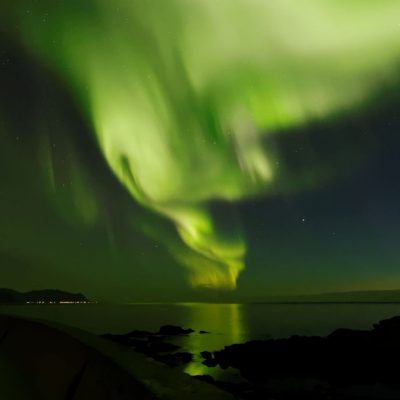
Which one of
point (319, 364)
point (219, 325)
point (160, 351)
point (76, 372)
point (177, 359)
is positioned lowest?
point (219, 325)

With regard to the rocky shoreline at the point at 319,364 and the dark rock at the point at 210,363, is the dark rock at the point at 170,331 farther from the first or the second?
the dark rock at the point at 210,363

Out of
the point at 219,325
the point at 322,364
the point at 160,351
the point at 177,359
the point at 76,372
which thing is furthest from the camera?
the point at 219,325

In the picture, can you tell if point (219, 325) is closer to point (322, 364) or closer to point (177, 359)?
point (177, 359)

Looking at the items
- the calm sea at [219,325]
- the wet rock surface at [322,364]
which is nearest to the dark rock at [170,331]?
the calm sea at [219,325]

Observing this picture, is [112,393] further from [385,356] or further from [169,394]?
[385,356]

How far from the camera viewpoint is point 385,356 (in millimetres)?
27172

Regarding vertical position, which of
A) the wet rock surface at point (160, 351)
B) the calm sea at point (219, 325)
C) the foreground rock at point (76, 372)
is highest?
the foreground rock at point (76, 372)

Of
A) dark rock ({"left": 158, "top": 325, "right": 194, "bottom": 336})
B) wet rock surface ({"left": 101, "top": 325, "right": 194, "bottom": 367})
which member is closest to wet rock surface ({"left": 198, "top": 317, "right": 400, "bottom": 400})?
wet rock surface ({"left": 101, "top": 325, "right": 194, "bottom": 367})

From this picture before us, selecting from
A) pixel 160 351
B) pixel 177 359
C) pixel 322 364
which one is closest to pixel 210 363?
pixel 177 359

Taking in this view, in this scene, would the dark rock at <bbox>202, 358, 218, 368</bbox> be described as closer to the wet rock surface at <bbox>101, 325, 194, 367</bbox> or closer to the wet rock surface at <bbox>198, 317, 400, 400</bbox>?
Answer: the wet rock surface at <bbox>198, 317, 400, 400</bbox>

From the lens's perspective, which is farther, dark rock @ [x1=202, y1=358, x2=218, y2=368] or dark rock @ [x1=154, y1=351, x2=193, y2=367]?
dark rock @ [x1=154, y1=351, x2=193, y2=367]

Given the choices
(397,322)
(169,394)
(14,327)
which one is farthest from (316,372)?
(169,394)

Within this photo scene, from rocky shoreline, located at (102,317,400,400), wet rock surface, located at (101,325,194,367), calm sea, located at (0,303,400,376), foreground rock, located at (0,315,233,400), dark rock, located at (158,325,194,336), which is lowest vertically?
calm sea, located at (0,303,400,376)

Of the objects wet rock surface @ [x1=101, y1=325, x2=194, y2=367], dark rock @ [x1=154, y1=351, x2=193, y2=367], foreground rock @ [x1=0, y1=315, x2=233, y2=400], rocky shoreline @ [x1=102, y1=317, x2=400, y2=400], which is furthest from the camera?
wet rock surface @ [x1=101, y1=325, x2=194, y2=367]
